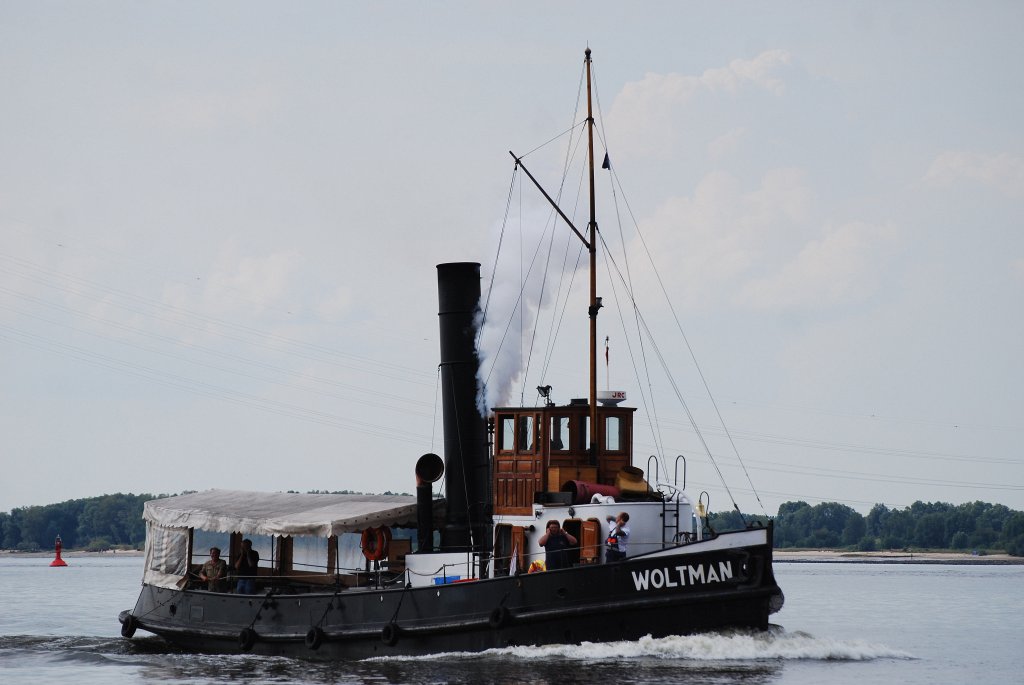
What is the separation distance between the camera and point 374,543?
2642cm

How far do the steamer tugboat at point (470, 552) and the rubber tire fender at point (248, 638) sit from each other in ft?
0.09

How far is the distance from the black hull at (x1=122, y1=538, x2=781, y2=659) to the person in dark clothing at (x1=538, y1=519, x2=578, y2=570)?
0.41m

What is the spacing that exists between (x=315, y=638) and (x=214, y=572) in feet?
11.8

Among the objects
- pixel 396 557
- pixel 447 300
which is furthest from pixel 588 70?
pixel 396 557

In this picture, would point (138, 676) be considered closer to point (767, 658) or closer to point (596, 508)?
point (596, 508)

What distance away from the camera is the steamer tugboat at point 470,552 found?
21.6 m

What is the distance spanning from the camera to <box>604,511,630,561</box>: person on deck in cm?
2205

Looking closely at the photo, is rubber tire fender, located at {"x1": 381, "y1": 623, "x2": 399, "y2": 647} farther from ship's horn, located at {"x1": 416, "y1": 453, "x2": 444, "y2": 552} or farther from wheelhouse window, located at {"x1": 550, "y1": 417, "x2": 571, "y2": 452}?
wheelhouse window, located at {"x1": 550, "y1": 417, "x2": 571, "y2": 452}

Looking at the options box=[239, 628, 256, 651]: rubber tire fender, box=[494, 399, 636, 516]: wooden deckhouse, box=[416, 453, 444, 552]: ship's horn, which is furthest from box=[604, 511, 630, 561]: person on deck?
box=[239, 628, 256, 651]: rubber tire fender

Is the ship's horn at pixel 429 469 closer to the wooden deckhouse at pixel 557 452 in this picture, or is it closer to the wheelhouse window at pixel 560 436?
the wooden deckhouse at pixel 557 452

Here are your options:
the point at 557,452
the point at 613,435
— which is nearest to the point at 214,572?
the point at 557,452

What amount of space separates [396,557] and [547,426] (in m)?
4.58

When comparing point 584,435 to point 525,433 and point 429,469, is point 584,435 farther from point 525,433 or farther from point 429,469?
point 429,469

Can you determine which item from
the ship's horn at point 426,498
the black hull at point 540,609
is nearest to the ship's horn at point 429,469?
the ship's horn at point 426,498
